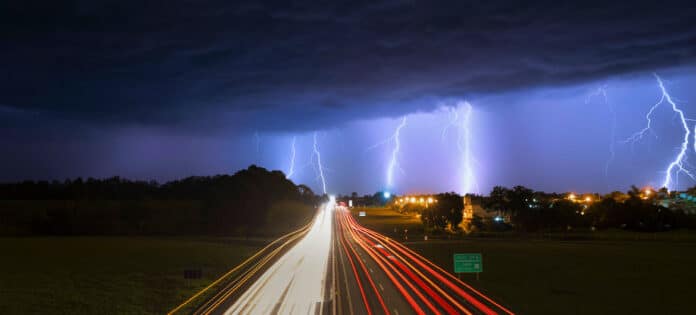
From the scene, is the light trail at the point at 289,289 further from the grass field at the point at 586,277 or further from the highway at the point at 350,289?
the grass field at the point at 586,277

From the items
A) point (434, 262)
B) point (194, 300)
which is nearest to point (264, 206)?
point (434, 262)

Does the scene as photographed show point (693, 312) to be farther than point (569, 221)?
No

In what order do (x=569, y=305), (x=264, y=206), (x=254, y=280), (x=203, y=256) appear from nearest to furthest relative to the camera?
(x=569, y=305), (x=254, y=280), (x=203, y=256), (x=264, y=206)

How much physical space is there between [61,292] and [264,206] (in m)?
109

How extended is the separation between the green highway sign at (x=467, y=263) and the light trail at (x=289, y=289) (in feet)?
37.3

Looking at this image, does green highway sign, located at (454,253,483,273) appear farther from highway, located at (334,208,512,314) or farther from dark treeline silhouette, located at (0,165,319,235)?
dark treeline silhouette, located at (0,165,319,235)

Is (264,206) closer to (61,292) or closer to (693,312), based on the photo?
(61,292)

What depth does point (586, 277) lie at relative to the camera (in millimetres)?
43750

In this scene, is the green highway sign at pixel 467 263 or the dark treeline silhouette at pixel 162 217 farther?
the dark treeline silhouette at pixel 162 217

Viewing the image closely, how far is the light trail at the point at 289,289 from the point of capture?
3219 cm

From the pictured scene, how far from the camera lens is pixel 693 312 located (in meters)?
31.2

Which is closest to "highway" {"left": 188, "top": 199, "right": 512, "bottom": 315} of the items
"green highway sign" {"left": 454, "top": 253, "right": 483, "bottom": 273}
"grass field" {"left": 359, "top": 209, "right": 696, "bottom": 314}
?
"green highway sign" {"left": 454, "top": 253, "right": 483, "bottom": 273}

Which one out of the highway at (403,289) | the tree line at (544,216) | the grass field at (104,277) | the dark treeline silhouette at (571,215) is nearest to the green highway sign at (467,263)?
the highway at (403,289)

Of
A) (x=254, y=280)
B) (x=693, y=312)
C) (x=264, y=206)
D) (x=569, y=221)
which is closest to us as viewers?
(x=693, y=312)
